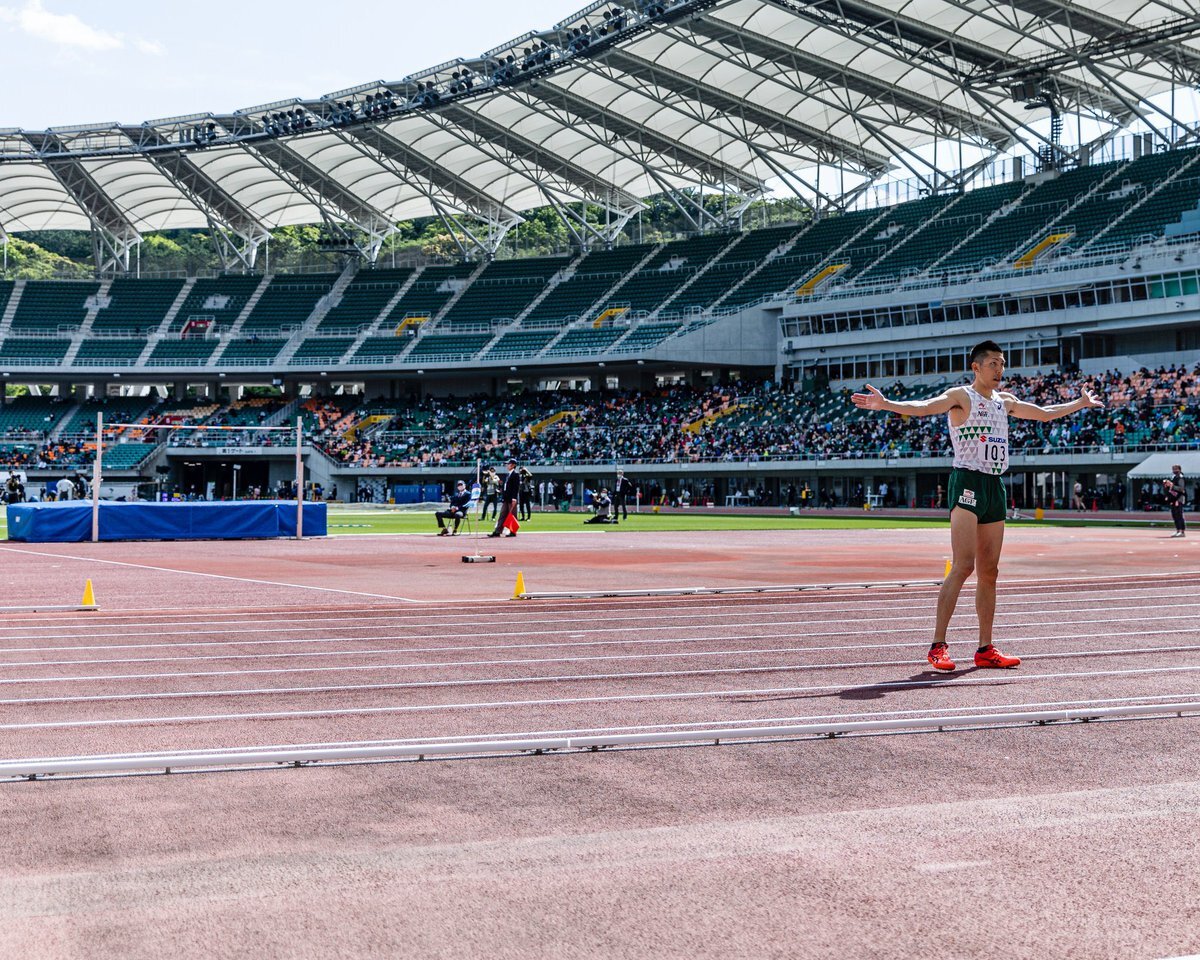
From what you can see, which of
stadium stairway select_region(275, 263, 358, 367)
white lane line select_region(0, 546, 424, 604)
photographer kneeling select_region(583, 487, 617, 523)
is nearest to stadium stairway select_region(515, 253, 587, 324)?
stadium stairway select_region(275, 263, 358, 367)

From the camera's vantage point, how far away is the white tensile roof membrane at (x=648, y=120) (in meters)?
60.7

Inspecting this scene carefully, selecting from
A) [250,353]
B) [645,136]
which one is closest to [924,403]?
[645,136]

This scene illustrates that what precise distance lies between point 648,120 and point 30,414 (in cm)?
4891

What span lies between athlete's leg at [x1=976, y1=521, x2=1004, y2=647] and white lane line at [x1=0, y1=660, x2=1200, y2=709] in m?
0.43

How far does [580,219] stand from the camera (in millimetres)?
90500

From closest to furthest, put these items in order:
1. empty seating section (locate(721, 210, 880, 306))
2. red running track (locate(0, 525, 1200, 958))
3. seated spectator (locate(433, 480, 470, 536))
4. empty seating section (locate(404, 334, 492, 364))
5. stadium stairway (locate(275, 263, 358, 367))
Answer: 1. red running track (locate(0, 525, 1200, 958))
2. seated spectator (locate(433, 480, 470, 536))
3. empty seating section (locate(721, 210, 880, 306))
4. empty seating section (locate(404, 334, 492, 364))
5. stadium stairway (locate(275, 263, 358, 367))

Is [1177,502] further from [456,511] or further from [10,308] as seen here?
[10,308]

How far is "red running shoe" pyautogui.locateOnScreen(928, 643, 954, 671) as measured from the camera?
30.7 ft

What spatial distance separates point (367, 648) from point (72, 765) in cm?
501

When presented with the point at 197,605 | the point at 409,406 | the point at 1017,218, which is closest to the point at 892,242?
the point at 1017,218

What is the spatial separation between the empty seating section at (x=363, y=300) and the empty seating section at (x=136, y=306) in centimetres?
1278

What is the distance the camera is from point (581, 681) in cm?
921

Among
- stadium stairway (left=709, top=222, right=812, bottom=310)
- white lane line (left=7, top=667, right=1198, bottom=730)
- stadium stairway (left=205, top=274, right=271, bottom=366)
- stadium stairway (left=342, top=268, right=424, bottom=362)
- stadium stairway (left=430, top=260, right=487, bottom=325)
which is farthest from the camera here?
stadium stairway (left=205, top=274, right=271, bottom=366)

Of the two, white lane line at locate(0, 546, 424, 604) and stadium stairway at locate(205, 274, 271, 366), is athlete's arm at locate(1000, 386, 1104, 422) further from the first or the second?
stadium stairway at locate(205, 274, 271, 366)
